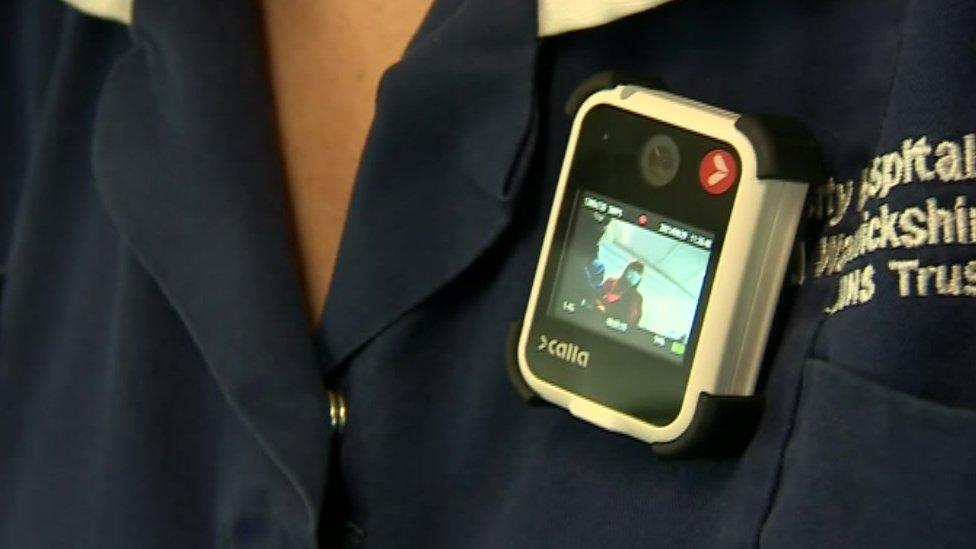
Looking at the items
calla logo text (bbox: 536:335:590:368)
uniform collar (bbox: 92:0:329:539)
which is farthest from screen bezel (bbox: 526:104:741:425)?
uniform collar (bbox: 92:0:329:539)

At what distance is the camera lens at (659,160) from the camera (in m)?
0.50

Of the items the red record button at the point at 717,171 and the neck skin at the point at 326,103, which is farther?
the neck skin at the point at 326,103

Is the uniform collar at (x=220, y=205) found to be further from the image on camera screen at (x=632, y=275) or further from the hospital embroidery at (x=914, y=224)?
the hospital embroidery at (x=914, y=224)

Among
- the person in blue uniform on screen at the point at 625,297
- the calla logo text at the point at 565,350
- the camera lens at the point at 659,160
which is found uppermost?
the camera lens at the point at 659,160

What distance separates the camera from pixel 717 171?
49 cm

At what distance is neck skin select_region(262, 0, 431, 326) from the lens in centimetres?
65

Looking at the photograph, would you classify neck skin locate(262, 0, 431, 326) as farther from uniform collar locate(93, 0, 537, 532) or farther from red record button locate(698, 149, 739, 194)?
red record button locate(698, 149, 739, 194)

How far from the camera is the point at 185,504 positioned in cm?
66

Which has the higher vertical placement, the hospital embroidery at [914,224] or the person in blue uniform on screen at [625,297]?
the hospital embroidery at [914,224]

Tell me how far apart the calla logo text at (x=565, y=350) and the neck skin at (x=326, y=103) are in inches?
6.0

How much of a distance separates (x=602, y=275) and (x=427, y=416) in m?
0.12

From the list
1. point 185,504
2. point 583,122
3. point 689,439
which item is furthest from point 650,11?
point 185,504

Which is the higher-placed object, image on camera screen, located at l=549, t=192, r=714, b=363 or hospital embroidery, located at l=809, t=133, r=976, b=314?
hospital embroidery, located at l=809, t=133, r=976, b=314

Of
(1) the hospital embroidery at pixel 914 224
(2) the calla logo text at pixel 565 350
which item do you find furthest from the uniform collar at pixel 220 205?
(1) the hospital embroidery at pixel 914 224
